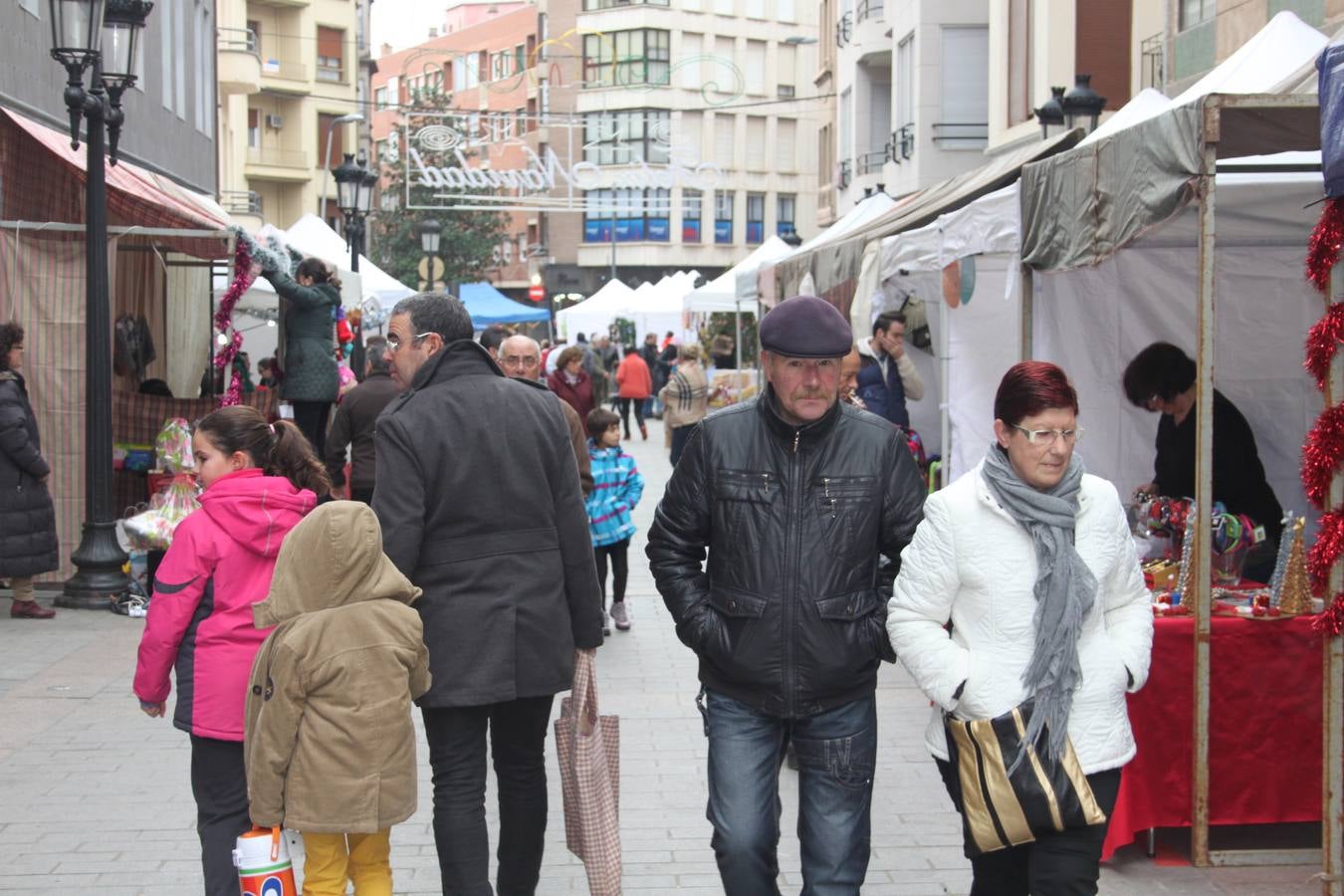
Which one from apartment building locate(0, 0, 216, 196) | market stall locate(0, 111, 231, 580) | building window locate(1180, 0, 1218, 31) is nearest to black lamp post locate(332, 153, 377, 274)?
apartment building locate(0, 0, 216, 196)

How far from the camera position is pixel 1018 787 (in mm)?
4039

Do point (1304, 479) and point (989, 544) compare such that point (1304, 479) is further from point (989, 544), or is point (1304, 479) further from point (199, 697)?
point (199, 697)

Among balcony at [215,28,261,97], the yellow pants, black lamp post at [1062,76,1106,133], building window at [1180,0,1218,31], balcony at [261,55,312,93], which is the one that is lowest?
the yellow pants

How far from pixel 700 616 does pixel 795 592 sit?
273 millimetres

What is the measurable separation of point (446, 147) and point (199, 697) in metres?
29.3

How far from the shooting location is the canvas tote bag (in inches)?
189

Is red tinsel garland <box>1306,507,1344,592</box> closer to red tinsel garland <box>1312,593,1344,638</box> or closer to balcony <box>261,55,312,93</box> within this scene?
red tinsel garland <box>1312,593,1344,638</box>

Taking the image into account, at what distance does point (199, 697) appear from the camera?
4508 mm

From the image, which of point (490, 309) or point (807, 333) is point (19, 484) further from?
point (490, 309)

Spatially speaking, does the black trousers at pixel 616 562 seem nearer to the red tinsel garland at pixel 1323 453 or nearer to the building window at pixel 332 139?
the red tinsel garland at pixel 1323 453

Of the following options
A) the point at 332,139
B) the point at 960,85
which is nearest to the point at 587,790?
the point at 960,85

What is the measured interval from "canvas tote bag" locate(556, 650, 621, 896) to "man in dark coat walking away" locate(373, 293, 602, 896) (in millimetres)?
82

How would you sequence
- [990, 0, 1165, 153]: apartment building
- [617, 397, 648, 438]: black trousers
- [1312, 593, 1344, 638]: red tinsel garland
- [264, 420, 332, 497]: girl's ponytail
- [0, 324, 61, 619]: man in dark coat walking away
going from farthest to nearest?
[617, 397, 648, 438]: black trousers → [990, 0, 1165, 153]: apartment building → [0, 324, 61, 619]: man in dark coat walking away → [1312, 593, 1344, 638]: red tinsel garland → [264, 420, 332, 497]: girl's ponytail

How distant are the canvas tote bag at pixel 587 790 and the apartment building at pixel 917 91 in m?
25.5
